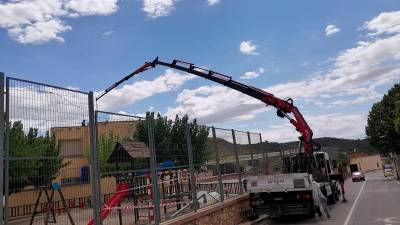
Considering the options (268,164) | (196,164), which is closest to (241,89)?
(268,164)

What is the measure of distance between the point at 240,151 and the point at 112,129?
30.0 feet

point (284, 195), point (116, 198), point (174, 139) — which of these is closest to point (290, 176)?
point (284, 195)

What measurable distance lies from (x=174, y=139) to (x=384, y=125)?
151 feet

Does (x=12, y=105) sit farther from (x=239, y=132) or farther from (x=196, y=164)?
(x=239, y=132)

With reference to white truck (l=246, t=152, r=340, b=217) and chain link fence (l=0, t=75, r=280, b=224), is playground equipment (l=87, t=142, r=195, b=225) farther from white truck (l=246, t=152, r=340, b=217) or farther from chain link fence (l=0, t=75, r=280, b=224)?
white truck (l=246, t=152, r=340, b=217)

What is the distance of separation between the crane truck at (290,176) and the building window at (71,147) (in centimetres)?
987

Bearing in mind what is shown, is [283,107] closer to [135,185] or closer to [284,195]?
[284,195]

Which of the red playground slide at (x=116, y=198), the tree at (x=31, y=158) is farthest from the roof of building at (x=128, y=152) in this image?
the tree at (x=31, y=158)

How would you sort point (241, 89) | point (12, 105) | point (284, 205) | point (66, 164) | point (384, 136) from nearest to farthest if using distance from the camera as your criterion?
1. point (12, 105)
2. point (66, 164)
3. point (284, 205)
4. point (241, 89)
5. point (384, 136)

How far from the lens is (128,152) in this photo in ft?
31.5

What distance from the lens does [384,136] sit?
53312mm

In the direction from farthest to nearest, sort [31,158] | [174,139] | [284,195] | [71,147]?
1. [284,195]
2. [174,139]
3. [71,147]
4. [31,158]

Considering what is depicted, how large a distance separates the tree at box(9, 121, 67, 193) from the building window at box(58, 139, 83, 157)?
27cm

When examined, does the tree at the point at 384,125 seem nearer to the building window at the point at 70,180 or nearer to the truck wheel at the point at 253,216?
the truck wheel at the point at 253,216
